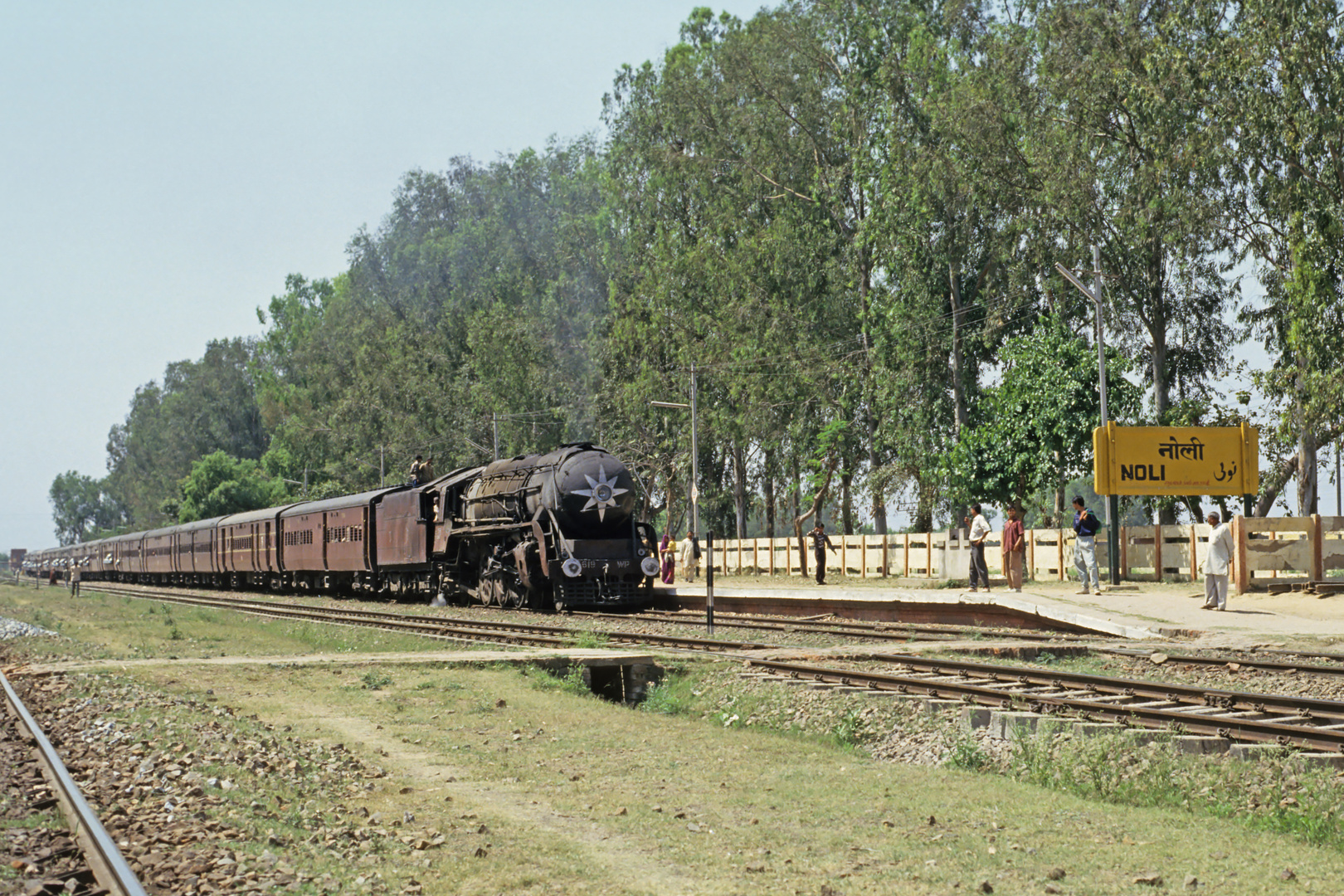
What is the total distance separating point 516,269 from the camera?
71750 mm

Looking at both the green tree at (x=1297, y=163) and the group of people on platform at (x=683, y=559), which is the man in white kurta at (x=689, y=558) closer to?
the group of people on platform at (x=683, y=559)

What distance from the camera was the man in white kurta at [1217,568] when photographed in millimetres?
20641

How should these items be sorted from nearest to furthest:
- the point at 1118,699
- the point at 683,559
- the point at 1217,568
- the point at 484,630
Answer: the point at 1118,699
the point at 1217,568
the point at 484,630
the point at 683,559

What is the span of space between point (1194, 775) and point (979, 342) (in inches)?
1278

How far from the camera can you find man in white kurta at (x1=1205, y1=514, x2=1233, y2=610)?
20.6m

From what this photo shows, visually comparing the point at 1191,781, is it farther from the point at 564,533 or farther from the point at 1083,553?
the point at 564,533

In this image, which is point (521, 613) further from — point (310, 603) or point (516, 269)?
point (516, 269)

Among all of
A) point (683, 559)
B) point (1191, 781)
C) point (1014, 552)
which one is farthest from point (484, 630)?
point (683, 559)

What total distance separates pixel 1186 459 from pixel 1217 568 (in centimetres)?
687

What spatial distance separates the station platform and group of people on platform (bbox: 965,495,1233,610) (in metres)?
0.31

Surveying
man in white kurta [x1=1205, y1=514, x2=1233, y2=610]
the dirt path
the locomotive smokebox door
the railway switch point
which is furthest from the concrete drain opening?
the locomotive smokebox door

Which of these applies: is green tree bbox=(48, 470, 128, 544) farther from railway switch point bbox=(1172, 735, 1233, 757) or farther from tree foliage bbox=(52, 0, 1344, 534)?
railway switch point bbox=(1172, 735, 1233, 757)

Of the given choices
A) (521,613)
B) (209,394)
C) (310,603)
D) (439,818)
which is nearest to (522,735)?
(439,818)

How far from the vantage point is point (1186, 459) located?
27.0 meters
